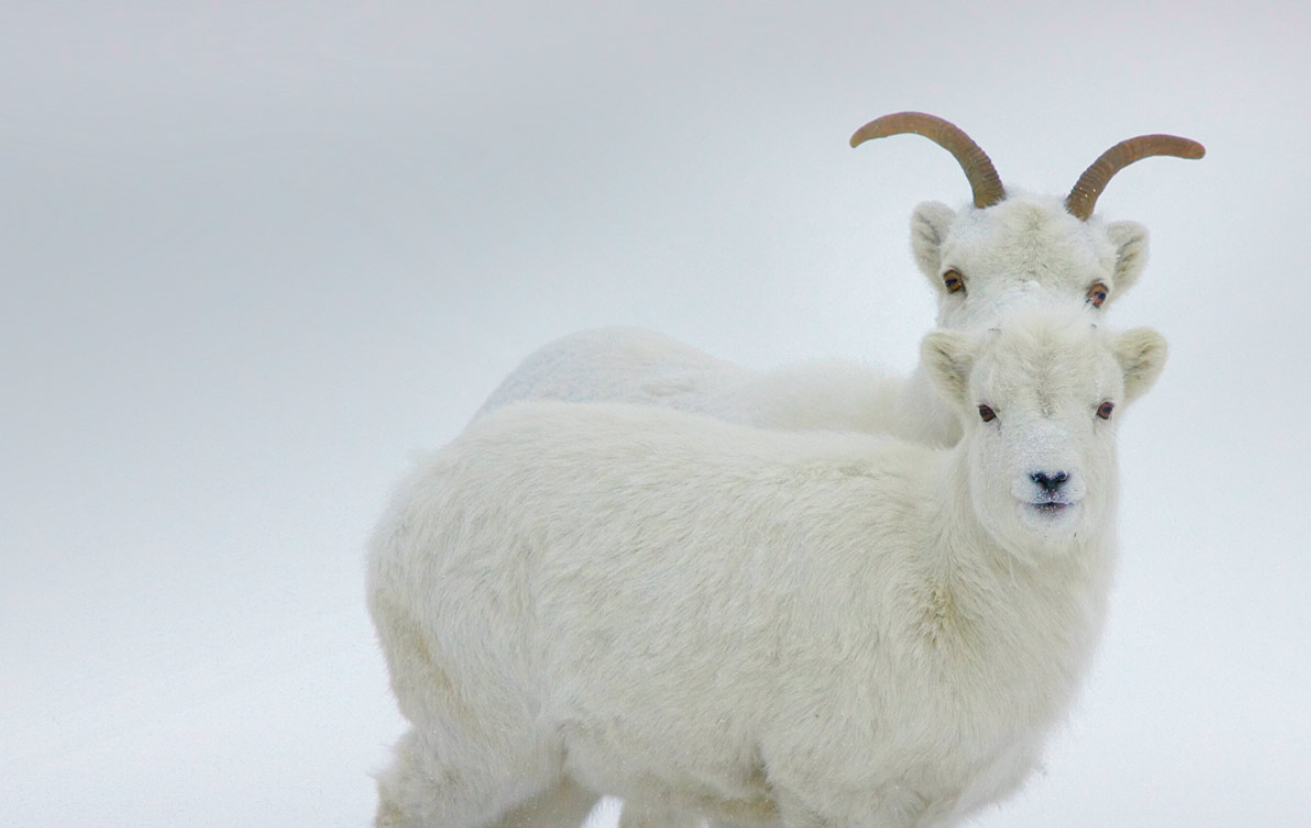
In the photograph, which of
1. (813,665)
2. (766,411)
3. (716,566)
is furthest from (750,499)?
(766,411)

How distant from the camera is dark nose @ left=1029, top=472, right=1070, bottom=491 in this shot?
203 inches

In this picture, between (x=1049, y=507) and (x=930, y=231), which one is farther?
(x=930, y=231)

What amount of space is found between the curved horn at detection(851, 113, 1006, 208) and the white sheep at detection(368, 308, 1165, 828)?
1374 millimetres

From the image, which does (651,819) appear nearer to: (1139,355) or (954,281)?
(954,281)

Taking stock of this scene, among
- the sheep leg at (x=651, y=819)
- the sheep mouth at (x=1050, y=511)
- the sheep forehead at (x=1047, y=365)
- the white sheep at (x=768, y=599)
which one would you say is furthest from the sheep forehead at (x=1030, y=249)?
the sheep leg at (x=651, y=819)

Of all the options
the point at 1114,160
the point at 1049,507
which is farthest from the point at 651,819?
the point at 1114,160

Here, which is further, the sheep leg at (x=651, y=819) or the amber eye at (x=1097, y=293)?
the sheep leg at (x=651, y=819)

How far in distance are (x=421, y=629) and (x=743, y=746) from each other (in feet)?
4.50

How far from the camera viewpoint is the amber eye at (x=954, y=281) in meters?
6.72

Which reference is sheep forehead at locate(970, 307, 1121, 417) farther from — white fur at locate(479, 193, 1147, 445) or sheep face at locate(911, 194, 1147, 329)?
white fur at locate(479, 193, 1147, 445)

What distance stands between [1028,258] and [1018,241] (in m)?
0.10

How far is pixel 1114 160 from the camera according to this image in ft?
23.3

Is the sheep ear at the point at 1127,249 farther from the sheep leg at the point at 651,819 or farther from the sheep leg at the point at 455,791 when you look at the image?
the sheep leg at the point at 455,791

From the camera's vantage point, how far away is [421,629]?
6.30 m
